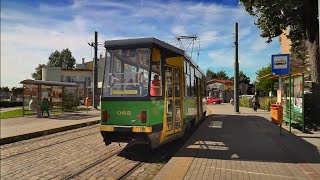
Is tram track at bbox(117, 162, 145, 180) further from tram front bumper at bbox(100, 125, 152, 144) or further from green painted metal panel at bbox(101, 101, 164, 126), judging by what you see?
green painted metal panel at bbox(101, 101, 164, 126)

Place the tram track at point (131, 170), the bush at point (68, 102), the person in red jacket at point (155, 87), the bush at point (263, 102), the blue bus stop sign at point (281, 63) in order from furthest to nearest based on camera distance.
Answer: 1. the bush at point (68, 102)
2. the bush at point (263, 102)
3. the blue bus stop sign at point (281, 63)
4. the person in red jacket at point (155, 87)
5. the tram track at point (131, 170)

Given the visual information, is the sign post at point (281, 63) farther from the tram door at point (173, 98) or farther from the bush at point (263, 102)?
the bush at point (263, 102)

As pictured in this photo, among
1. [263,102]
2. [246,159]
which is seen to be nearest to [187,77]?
[246,159]

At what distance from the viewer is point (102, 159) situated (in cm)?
878

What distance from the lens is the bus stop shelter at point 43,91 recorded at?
77.7ft

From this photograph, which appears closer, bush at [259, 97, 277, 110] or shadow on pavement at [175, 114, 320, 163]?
shadow on pavement at [175, 114, 320, 163]

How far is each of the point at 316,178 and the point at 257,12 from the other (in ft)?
51.0

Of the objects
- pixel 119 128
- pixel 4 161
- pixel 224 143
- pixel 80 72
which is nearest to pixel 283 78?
pixel 224 143

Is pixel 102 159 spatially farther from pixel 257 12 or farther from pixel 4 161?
pixel 257 12

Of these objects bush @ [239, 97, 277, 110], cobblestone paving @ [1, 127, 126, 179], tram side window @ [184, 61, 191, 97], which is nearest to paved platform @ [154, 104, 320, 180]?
tram side window @ [184, 61, 191, 97]

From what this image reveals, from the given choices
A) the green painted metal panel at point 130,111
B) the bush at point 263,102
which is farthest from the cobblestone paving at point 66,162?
the bush at point 263,102

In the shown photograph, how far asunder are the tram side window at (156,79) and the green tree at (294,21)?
31.1ft

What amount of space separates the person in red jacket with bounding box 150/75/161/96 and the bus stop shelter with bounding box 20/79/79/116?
14766 mm

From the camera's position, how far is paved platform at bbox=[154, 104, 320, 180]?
22.2 ft
